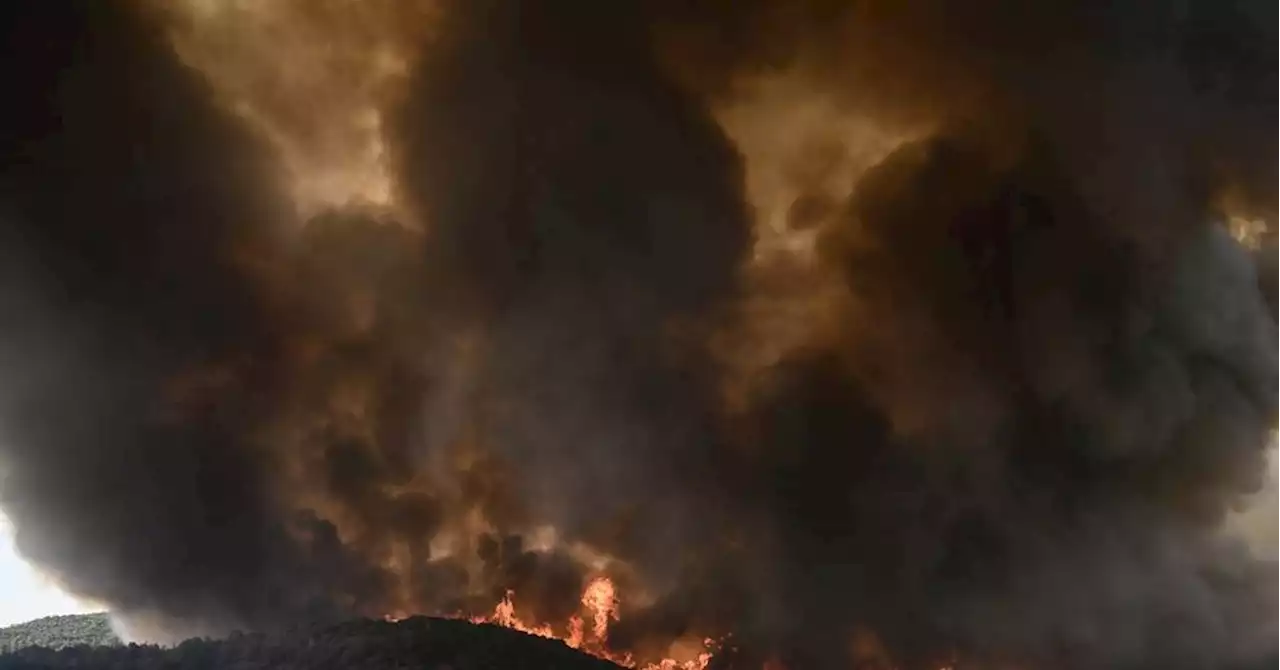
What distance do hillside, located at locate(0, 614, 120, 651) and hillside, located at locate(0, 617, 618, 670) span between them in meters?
20.3

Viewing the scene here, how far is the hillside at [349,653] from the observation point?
2981 cm

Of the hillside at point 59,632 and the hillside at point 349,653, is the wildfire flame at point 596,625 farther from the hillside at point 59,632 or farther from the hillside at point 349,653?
the hillside at point 59,632

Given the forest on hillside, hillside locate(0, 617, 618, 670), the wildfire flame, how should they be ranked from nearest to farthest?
hillside locate(0, 617, 618, 670)
the wildfire flame
the forest on hillside

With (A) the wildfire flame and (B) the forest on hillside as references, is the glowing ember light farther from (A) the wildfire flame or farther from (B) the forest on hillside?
(B) the forest on hillside

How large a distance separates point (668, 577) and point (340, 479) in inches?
601

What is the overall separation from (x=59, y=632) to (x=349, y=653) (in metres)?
36.6

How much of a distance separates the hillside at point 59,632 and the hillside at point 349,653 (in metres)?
20.3

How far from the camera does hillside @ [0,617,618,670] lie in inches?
1174

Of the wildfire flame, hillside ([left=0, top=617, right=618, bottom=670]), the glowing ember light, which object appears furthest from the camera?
the glowing ember light

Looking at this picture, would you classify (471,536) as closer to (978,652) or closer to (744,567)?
(744,567)

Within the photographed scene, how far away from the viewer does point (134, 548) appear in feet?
147

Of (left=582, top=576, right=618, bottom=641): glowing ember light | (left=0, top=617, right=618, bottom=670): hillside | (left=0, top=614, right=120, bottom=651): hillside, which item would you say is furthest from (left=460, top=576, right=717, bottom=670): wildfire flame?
(left=0, top=614, right=120, bottom=651): hillside

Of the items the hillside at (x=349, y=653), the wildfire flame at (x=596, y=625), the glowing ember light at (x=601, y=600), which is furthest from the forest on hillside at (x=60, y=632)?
the glowing ember light at (x=601, y=600)

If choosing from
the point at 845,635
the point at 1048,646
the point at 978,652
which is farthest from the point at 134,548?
the point at 1048,646
